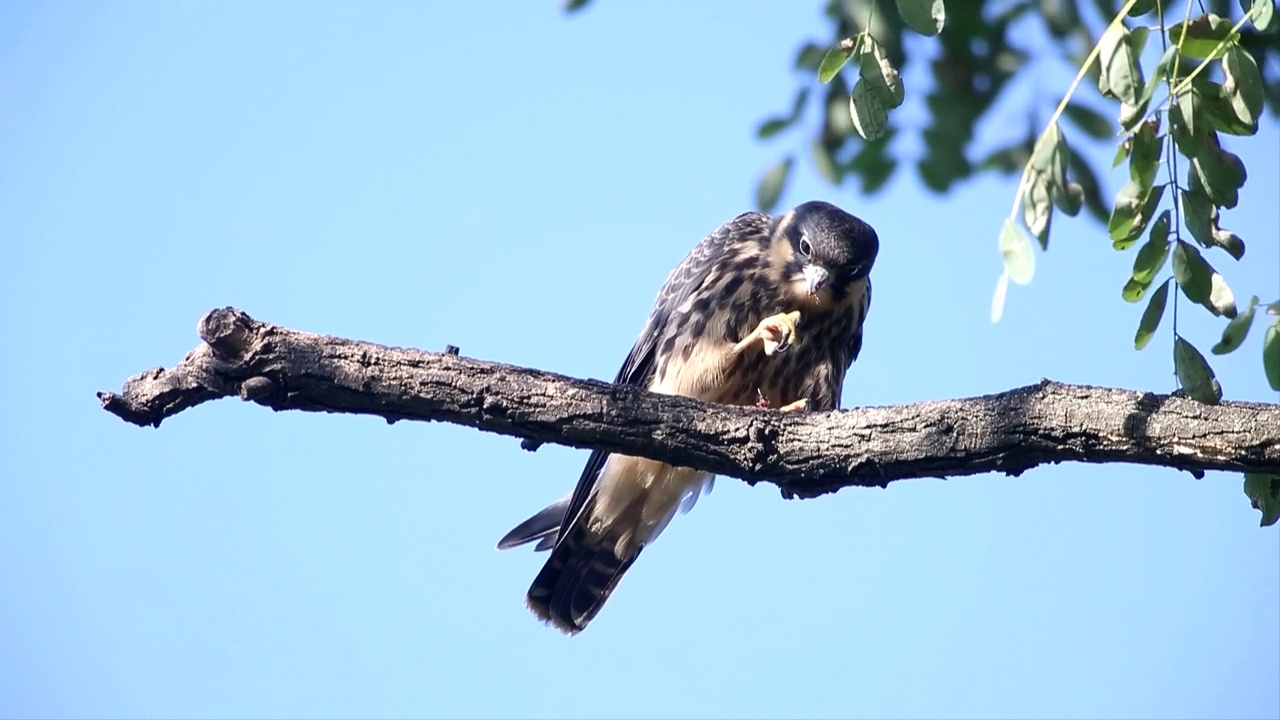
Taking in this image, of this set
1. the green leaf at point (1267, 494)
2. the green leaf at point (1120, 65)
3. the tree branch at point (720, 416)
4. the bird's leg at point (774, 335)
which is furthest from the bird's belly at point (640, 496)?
the green leaf at point (1120, 65)

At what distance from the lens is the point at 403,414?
2805 millimetres

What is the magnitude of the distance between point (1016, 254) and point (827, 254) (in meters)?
2.43

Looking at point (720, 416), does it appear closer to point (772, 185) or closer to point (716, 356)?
point (772, 185)

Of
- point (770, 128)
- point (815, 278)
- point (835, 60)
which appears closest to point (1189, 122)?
point (835, 60)

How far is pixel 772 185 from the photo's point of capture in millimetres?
3434

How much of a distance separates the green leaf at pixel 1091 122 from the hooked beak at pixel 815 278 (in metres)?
0.95

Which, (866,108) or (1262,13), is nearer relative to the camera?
(1262,13)

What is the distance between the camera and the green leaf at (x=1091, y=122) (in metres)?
3.41

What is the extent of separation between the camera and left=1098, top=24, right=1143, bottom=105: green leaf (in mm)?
1836

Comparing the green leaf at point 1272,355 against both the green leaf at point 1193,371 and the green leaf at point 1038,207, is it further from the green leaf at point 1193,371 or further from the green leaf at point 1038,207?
the green leaf at point 1038,207

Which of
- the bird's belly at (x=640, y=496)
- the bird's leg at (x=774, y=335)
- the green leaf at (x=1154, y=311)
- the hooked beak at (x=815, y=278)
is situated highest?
the hooked beak at (x=815, y=278)

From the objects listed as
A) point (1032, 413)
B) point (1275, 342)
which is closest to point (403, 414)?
point (1032, 413)

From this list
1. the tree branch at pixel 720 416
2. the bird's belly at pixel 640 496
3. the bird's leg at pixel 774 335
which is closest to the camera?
the tree branch at pixel 720 416

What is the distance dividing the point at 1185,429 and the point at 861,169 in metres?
1.45
